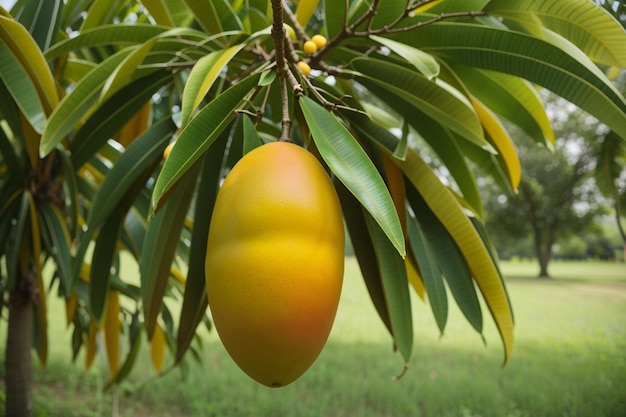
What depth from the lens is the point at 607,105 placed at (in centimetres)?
49

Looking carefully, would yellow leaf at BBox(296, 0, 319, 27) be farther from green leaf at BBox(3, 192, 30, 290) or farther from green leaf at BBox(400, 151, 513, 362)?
green leaf at BBox(3, 192, 30, 290)

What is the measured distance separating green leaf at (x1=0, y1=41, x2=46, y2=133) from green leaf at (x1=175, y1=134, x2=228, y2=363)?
0.66 feet

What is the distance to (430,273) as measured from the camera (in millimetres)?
631

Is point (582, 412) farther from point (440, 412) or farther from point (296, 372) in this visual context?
point (296, 372)

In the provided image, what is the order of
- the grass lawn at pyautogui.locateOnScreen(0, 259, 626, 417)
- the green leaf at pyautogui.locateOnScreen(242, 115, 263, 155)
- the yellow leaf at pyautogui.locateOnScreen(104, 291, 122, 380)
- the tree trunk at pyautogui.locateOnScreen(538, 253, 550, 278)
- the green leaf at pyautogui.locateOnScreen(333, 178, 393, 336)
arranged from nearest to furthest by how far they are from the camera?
the green leaf at pyautogui.locateOnScreen(242, 115, 263, 155), the green leaf at pyautogui.locateOnScreen(333, 178, 393, 336), the yellow leaf at pyautogui.locateOnScreen(104, 291, 122, 380), the grass lawn at pyautogui.locateOnScreen(0, 259, 626, 417), the tree trunk at pyautogui.locateOnScreen(538, 253, 550, 278)

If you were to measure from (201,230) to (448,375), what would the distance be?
60.2 inches

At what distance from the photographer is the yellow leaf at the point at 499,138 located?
694 millimetres

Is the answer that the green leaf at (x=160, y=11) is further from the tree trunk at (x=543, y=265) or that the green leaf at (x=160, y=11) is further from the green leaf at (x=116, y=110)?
the tree trunk at (x=543, y=265)

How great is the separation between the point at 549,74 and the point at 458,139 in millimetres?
220

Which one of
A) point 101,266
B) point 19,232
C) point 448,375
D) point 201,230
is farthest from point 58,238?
point 448,375

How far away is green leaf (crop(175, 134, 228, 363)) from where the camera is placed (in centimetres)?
60

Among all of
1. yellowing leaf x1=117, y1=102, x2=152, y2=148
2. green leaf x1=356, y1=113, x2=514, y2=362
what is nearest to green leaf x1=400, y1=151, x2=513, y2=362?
green leaf x1=356, y1=113, x2=514, y2=362

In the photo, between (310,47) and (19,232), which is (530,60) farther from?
(19,232)

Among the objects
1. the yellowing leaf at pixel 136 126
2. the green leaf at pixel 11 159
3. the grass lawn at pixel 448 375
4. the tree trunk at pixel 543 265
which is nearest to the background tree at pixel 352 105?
the green leaf at pixel 11 159
